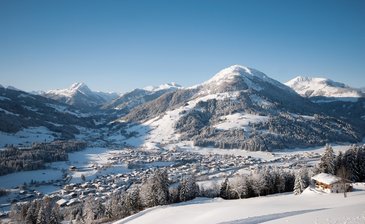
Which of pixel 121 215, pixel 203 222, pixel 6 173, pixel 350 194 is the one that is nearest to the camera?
pixel 203 222

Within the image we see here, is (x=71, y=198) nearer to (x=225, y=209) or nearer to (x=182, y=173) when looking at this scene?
(x=182, y=173)

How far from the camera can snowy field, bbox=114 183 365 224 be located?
104ft

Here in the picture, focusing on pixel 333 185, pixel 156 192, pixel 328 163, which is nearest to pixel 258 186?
pixel 333 185

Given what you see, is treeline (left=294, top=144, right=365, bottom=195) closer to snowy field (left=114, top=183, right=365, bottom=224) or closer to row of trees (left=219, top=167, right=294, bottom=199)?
row of trees (left=219, top=167, right=294, bottom=199)

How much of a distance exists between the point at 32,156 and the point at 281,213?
12729 centimetres

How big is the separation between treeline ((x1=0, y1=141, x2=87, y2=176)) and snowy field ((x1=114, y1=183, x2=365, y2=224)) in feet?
295

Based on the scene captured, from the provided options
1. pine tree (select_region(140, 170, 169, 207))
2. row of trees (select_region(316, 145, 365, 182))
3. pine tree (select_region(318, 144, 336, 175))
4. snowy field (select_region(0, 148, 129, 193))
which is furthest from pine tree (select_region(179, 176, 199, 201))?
snowy field (select_region(0, 148, 129, 193))

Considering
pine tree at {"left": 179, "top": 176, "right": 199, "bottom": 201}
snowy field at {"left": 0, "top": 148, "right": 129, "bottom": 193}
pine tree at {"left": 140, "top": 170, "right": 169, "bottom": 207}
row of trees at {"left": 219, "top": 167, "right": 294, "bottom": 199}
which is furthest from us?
snowy field at {"left": 0, "top": 148, "right": 129, "bottom": 193}

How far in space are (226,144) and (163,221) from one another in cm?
15276

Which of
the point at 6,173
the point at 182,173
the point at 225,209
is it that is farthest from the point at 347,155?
the point at 6,173

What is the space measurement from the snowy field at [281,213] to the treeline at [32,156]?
89.8 metres

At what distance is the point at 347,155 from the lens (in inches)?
3022

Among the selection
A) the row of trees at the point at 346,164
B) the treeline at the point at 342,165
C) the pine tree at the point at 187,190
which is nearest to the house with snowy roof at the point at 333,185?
the treeline at the point at 342,165

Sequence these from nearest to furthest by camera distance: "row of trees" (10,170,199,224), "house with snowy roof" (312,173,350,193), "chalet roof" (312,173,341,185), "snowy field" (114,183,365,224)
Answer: "snowy field" (114,183,365,224), "house with snowy roof" (312,173,350,193), "chalet roof" (312,173,341,185), "row of trees" (10,170,199,224)
